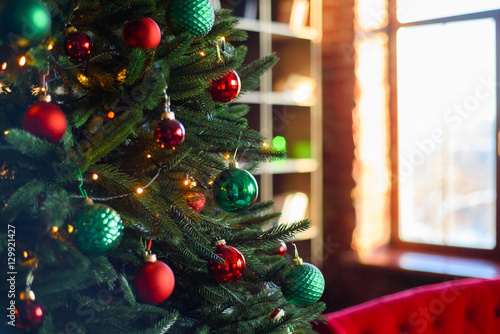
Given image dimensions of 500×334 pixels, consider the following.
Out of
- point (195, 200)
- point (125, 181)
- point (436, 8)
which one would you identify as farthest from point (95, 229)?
point (436, 8)

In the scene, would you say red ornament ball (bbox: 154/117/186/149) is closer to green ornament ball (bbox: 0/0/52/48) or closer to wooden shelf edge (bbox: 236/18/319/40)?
green ornament ball (bbox: 0/0/52/48)

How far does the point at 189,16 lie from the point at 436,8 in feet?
8.06

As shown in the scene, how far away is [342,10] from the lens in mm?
2852

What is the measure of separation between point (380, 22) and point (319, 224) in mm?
1348

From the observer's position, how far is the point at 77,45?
2.30 ft

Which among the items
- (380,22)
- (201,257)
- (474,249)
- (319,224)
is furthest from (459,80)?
(201,257)

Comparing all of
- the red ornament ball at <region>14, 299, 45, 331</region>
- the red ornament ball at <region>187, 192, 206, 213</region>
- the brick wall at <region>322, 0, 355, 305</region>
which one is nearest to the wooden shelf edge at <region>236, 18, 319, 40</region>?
the brick wall at <region>322, 0, 355, 305</region>

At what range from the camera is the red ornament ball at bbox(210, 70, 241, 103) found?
2.78 ft

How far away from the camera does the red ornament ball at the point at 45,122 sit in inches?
24.5

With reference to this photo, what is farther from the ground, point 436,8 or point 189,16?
point 436,8

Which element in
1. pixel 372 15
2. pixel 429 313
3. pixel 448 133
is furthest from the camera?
pixel 372 15

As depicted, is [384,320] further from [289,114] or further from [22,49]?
[289,114]

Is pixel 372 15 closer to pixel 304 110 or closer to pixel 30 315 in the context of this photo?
pixel 304 110

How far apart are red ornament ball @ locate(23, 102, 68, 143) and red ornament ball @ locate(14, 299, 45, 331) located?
8.7 inches
